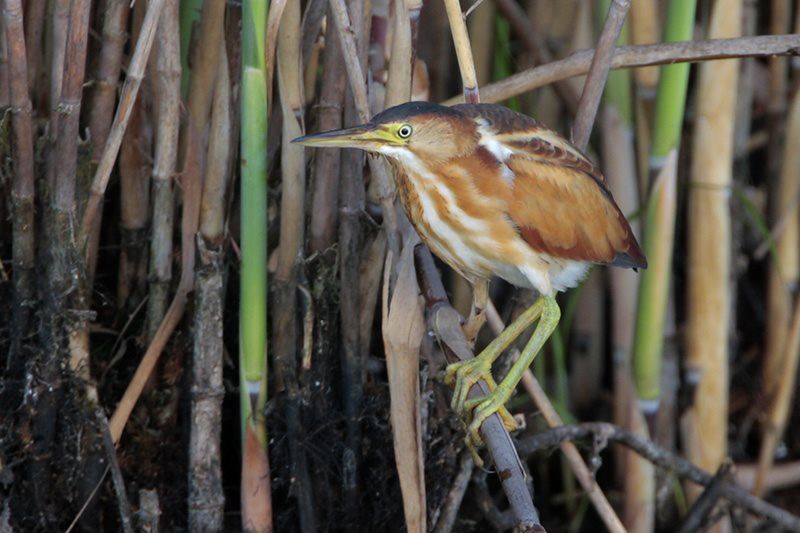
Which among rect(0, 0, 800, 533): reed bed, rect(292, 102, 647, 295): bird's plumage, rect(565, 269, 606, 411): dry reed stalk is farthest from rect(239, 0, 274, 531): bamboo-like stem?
rect(565, 269, 606, 411): dry reed stalk

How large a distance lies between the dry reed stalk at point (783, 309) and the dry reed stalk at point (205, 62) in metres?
1.60

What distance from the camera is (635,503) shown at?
2.66 metres

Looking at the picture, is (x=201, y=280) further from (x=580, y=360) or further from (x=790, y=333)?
(x=790, y=333)

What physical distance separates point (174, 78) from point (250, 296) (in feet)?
1.28

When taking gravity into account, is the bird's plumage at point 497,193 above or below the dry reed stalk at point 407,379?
above

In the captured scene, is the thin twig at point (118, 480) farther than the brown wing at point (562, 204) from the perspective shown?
Yes

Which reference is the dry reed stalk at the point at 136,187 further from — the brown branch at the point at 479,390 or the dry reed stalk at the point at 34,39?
→ the brown branch at the point at 479,390

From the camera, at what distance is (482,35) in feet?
8.99

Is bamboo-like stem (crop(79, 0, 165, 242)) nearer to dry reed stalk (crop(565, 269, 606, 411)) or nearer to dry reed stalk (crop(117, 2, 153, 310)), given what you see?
dry reed stalk (crop(117, 2, 153, 310))

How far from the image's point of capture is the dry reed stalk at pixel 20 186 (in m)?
1.82

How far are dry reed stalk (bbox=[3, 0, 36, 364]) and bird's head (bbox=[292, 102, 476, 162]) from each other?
532mm

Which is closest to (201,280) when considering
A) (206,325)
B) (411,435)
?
(206,325)

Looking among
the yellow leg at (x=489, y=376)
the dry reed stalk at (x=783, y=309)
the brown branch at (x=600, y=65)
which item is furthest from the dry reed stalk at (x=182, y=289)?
the dry reed stalk at (x=783, y=309)

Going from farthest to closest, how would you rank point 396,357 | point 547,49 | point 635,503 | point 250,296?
1. point 547,49
2. point 635,503
3. point 250,296
4. point 396,357
